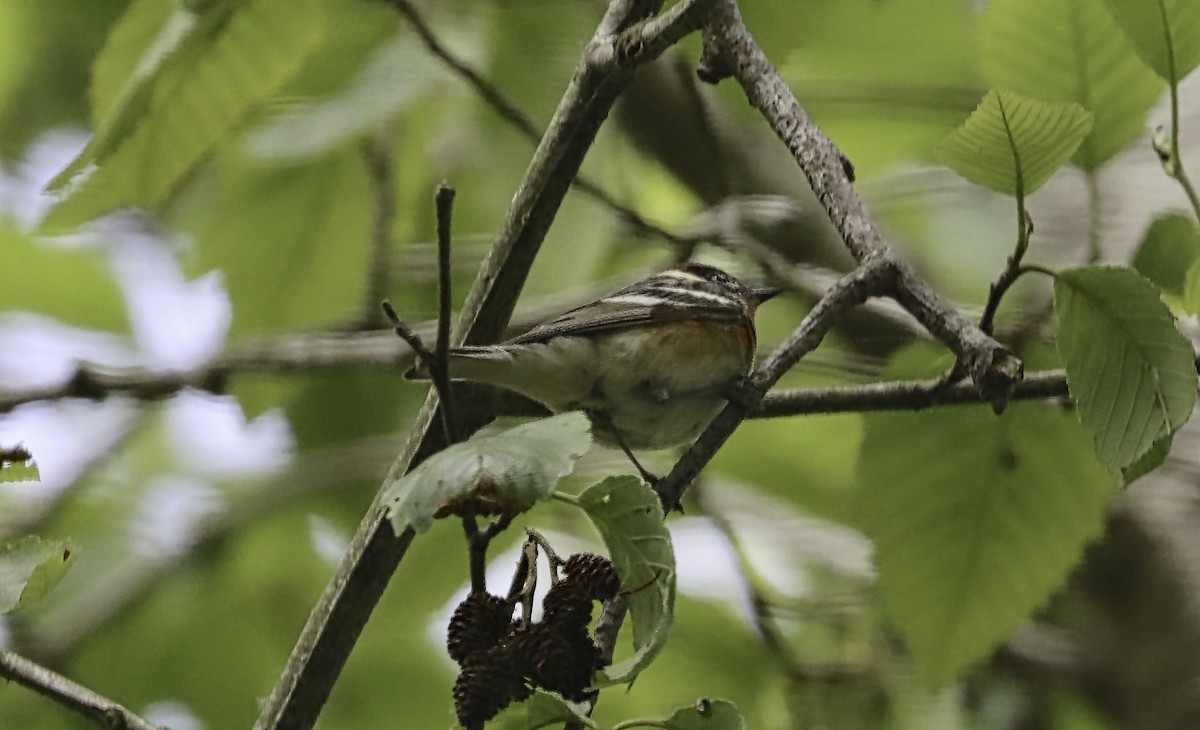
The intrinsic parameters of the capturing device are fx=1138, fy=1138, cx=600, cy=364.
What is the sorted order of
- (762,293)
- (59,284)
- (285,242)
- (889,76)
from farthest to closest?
(59,284), (889,76), (762,293), (285,242)

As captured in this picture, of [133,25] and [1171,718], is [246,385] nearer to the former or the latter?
[133,25]

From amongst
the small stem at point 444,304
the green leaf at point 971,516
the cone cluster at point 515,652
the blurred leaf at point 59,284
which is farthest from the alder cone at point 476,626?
the blurred leaf at point 59,284

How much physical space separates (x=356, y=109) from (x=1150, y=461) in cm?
102

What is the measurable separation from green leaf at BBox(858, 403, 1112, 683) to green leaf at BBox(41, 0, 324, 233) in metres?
0.85

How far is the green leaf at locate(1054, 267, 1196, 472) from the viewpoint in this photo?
0.91 metres

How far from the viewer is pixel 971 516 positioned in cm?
138

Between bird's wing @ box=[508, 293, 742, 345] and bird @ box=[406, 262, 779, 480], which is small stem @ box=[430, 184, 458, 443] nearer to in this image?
bird @ box=[406, 262, 779, 480]

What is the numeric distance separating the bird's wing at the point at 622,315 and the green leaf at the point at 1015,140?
2.03 ft

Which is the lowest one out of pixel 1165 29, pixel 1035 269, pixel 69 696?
pixel 69 696

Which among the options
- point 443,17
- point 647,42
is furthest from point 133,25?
point 647,42

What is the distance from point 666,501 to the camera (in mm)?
889

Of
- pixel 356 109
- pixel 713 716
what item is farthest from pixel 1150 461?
pixel 356 109

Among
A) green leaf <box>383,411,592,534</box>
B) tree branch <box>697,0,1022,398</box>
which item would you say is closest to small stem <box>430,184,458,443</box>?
green leaf <box>383,411,592,534</box>

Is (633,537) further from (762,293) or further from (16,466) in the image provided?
(762,293)
